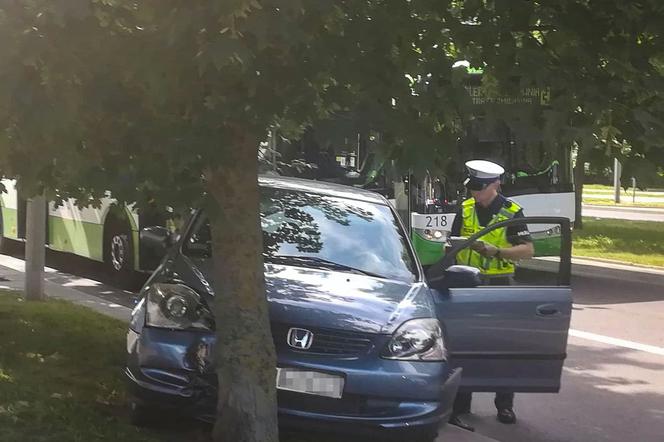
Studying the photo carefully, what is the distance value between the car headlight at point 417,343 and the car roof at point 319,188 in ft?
5.63

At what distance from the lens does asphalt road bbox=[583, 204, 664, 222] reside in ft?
109

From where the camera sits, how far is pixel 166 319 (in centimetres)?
467

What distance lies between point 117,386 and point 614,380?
4.29m

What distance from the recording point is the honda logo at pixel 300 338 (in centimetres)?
451

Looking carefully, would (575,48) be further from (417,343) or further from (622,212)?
(622,212)

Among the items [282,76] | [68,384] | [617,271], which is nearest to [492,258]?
[68,384]

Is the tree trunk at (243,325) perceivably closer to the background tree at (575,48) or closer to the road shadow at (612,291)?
the background tree at (575,48)

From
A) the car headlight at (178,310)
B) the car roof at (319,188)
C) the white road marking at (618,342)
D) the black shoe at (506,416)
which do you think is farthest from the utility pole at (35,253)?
the white road marking at (618,342)

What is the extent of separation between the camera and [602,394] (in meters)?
7.01

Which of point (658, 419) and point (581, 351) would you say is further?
point (581, 351)

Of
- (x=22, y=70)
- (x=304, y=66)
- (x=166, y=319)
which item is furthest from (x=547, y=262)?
(x=22, y=70)

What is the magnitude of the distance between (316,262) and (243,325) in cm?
145

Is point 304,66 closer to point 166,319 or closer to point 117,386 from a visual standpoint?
point 166,319

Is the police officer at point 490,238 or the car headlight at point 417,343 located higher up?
the police officer at point 490,238
